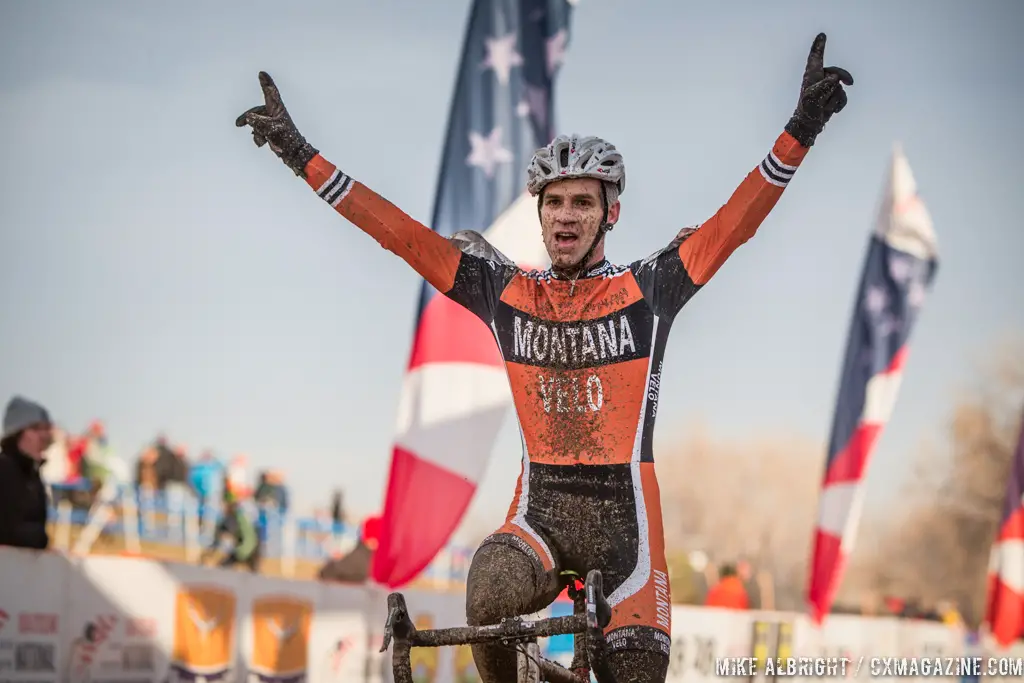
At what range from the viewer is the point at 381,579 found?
1023 centimetres

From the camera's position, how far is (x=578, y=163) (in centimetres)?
544

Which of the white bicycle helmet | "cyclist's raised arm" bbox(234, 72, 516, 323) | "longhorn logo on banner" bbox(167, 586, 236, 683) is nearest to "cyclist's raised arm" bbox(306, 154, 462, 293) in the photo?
"cyclist's raised arm" bbox(234, 72, 516, 323)

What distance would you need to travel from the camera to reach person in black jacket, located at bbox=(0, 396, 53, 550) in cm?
880

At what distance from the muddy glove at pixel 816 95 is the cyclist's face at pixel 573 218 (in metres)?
0.85

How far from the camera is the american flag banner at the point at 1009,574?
18.6 meters

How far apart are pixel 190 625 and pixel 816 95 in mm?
6598

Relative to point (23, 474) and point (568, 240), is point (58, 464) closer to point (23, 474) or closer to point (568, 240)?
point (23, 474)

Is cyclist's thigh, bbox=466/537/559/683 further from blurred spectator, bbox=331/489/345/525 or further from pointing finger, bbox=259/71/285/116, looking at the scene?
blurred spectator, bbox=331/489/345/525

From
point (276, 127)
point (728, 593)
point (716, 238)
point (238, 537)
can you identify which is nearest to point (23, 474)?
point (276, 127)

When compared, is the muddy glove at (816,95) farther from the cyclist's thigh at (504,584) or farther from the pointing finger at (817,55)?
the cyclist's thigh at (504,584)

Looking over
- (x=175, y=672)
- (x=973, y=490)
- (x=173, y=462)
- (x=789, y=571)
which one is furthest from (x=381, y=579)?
(x=789, y=571)

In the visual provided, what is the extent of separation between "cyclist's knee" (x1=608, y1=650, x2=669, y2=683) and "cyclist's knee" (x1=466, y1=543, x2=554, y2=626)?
38 centimetres

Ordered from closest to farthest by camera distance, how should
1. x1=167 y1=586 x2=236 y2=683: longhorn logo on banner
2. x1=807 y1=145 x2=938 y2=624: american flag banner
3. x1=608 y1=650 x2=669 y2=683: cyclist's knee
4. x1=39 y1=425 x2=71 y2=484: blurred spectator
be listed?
x1=608 y1=650 x2=669 y2=683: cyclist's knee → x1=167 y1=586 x2=236 y2=683: longhorn logo on banner → x1=807 y1=145 x2=938 y2=624: american flag banner → x1=39 y1=425 x2=71 y2=484: blurred spectator

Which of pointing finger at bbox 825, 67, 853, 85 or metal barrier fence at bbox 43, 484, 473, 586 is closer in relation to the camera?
pointing finger at bbox 825, 67, 853, 85
